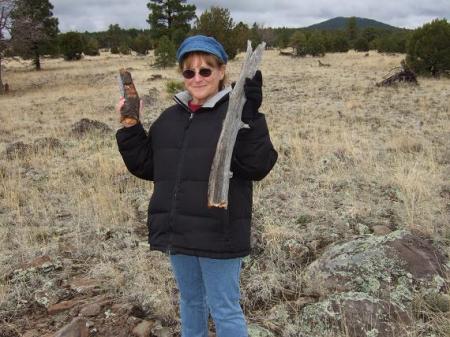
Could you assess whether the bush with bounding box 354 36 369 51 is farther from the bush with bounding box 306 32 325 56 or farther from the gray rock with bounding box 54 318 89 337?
the gray rock with bounding box 54 318 89 337

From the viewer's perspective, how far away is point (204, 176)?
234cm

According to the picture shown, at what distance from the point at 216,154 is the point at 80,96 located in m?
16.4

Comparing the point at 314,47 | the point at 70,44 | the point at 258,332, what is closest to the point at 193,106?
the point at 258,332

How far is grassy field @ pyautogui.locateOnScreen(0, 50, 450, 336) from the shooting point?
3666 mm

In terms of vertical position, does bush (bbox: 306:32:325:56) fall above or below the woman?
above

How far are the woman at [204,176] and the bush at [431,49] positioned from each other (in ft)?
56.0

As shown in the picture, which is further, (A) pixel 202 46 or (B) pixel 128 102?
(B) pixel 128 102

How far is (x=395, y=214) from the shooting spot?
191 inches

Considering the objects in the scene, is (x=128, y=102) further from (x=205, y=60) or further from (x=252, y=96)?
(x=252, y=96)

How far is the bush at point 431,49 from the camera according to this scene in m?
17.2

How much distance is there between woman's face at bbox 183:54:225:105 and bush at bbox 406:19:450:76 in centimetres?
1703

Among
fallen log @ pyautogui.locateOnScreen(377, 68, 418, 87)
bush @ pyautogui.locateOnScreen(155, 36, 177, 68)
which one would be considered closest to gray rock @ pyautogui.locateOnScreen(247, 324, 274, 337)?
fallen log @ pyautogui.locateOnScreen(377, 68, 418, 87)

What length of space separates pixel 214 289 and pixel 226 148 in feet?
2.40

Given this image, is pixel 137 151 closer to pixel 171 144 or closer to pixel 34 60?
pixel 171 144
